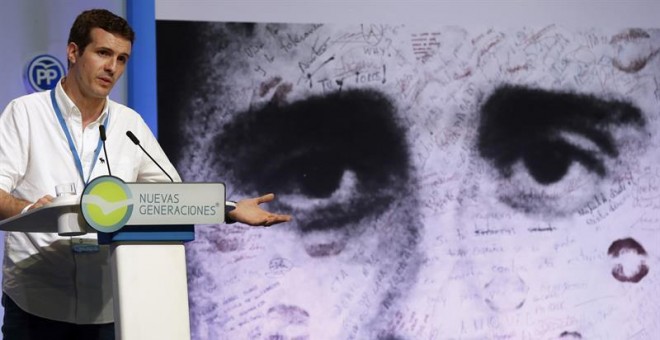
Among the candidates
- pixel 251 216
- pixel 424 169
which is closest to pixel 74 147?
pixel 251 216

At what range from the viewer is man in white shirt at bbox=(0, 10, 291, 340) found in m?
2.86

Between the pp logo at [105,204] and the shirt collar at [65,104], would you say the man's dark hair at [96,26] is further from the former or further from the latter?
the pp logo at [105,204]

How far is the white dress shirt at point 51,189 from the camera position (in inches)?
113

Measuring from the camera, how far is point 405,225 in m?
5.14

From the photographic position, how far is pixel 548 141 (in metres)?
5.40

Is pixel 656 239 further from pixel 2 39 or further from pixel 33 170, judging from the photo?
pixel 33 170

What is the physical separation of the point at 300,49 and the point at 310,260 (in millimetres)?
934

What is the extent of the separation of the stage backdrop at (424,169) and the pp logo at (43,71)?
0.53 m

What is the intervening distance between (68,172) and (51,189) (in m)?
0.06

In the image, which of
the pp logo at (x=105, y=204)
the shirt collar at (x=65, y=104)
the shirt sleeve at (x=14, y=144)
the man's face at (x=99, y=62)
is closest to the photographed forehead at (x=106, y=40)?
the man's face at (x=99, y=62)

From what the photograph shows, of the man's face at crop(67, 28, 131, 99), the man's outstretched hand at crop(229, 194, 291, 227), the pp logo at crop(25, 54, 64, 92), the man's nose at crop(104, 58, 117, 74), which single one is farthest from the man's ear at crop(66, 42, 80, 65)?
the pp logo at crop(25, 54, 64, 92)

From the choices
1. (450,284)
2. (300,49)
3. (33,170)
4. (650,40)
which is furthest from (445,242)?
(33,170)

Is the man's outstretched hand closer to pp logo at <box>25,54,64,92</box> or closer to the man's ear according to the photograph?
the man's ear

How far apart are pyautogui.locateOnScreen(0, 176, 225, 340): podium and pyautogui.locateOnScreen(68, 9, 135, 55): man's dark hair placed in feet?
2.12
